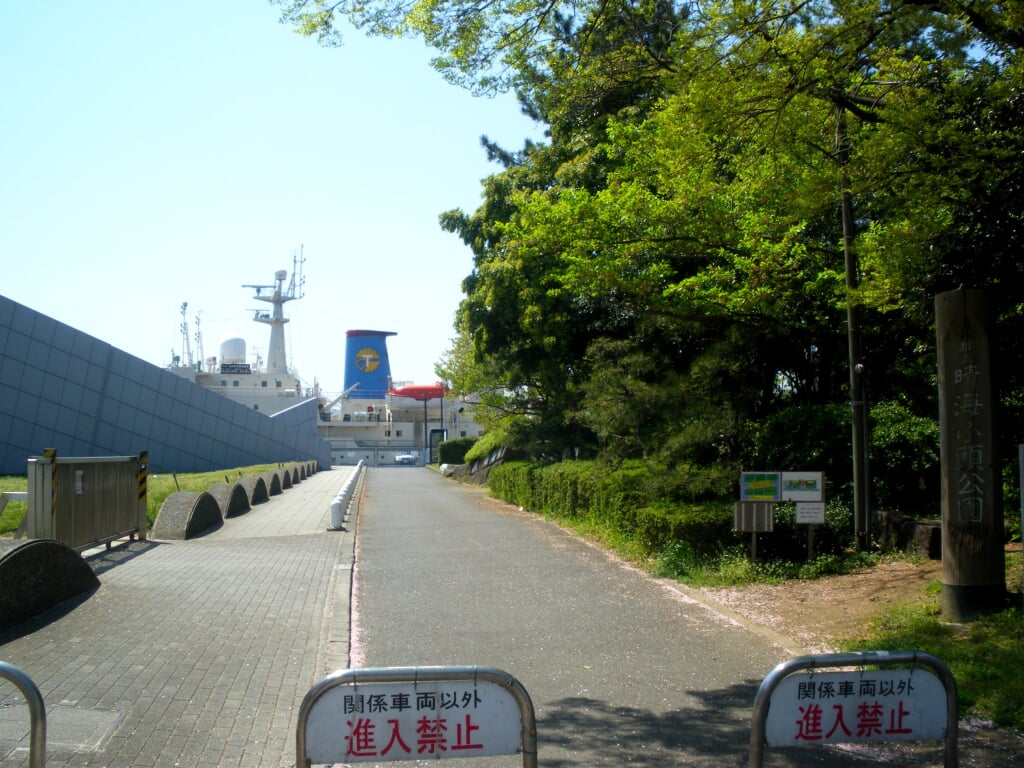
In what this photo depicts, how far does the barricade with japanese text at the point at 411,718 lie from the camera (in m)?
3.62

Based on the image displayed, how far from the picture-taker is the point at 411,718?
3.65m

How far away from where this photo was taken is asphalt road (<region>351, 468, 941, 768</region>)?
530cm

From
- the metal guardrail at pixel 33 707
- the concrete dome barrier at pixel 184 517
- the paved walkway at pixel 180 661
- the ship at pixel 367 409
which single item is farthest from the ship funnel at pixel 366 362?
the metal guardrail at pixel 33 707

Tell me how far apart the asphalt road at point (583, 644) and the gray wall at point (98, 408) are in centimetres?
2884

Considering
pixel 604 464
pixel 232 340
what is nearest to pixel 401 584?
pixel 604 464

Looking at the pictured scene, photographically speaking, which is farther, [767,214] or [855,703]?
[767,214]

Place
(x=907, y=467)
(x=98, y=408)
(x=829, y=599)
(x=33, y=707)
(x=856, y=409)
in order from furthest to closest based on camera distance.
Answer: (x=98, y=408) < (x=907, y=467) < (x=856, y=409) < (x=829, y=599) < (x=33, y=707)

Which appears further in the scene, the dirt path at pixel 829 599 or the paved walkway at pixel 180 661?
the dirt path at pixel 829 599

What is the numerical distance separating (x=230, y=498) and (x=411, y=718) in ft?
62.7

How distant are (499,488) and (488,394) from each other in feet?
11.4

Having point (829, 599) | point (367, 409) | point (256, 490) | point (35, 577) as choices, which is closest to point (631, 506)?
point (829, 599)

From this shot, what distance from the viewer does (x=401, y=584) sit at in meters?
11.2

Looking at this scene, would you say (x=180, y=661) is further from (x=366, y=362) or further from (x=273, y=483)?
(x=366, y=362)

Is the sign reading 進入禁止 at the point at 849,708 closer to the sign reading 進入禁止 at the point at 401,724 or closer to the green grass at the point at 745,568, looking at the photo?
the sign reading 進入禁止 at the point at 401,724
